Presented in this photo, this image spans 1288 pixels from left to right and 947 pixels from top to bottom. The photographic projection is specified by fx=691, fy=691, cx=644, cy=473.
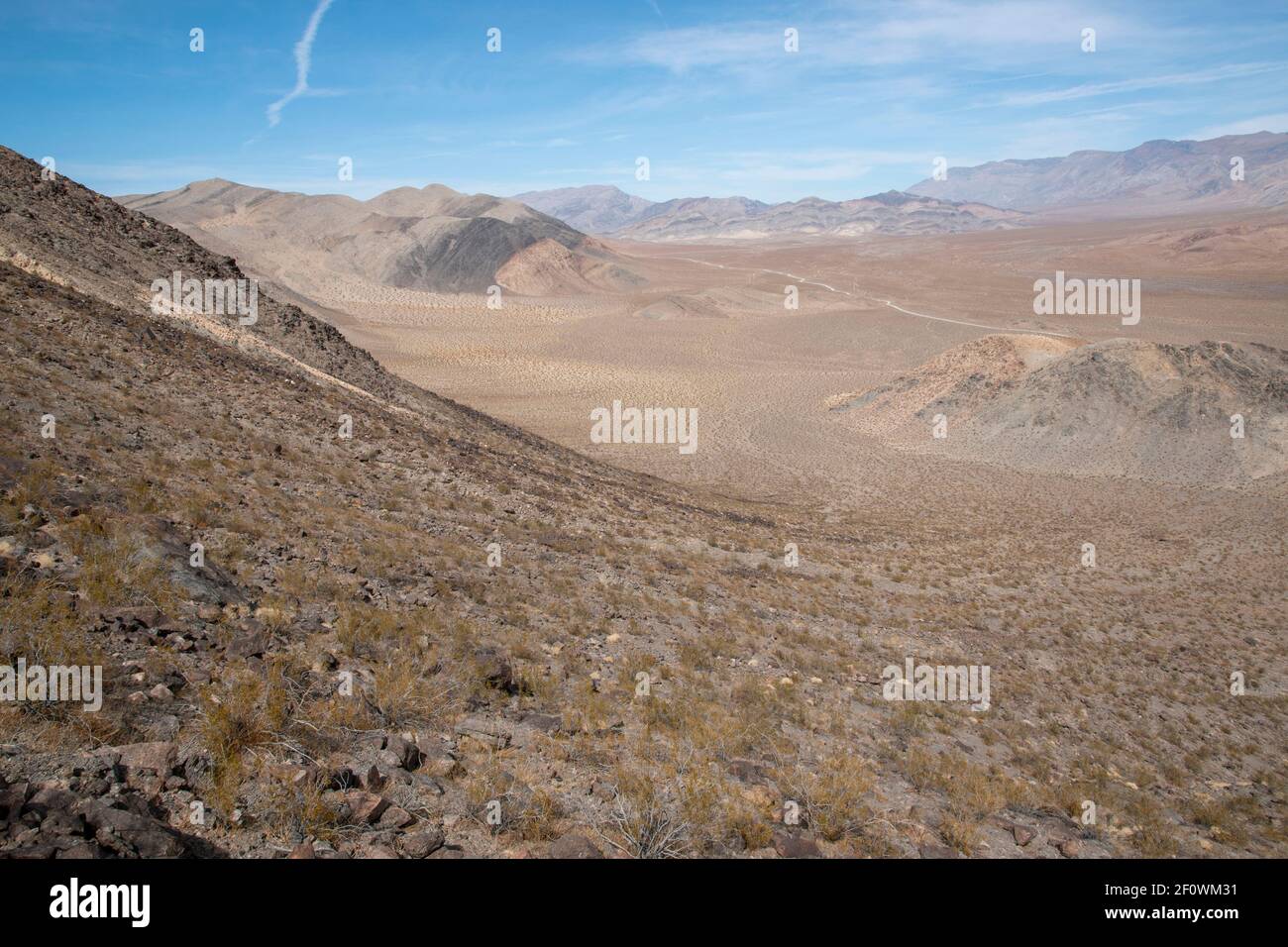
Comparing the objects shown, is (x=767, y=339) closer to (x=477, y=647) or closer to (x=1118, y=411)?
(x=1118, y=411)

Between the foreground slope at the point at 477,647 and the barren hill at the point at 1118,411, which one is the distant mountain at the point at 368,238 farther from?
the foreground slope at the point at 477,647

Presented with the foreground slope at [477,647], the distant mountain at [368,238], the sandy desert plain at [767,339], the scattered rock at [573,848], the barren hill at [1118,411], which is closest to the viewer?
the scattered rock at [573,848]

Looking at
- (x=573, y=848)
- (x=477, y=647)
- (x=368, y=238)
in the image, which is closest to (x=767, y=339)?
(x=477, y=647)

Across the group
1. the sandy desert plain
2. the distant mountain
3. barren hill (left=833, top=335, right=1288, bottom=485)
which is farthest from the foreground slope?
the distant mountain

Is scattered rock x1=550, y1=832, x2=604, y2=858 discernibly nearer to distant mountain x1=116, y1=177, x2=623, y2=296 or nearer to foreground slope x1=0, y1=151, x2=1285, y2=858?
foreground slope x1=0, y1=151, x2=1285, y2=858

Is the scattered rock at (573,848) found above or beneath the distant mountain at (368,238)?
beneath

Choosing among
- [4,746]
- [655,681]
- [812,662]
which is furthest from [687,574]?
[4,746]

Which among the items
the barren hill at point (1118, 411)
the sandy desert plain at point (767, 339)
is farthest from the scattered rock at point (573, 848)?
the barren hill at point (1118, 411)
